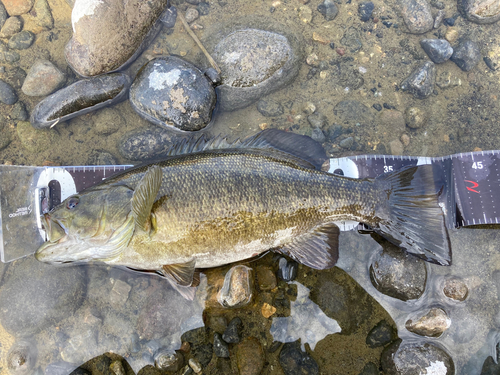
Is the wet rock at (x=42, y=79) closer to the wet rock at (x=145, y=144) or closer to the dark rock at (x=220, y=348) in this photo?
the wet rock at (x=145, y=144)

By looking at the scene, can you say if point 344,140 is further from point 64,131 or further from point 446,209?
point 64,131

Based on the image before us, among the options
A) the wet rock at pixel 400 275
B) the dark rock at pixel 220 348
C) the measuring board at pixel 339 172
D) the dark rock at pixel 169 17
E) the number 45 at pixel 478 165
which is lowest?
the dark rock at pixel 220 348

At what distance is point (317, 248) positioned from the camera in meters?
3.59

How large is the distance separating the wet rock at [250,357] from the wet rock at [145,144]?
2655 millimetres

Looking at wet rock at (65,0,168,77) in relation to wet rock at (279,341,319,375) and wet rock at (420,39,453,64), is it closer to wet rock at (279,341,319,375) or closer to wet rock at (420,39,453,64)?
wet rock at (420,39,453,64)

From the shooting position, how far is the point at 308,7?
455 centimetres

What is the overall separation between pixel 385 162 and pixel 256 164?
187 cm

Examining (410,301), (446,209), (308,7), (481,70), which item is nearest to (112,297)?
(410,301)

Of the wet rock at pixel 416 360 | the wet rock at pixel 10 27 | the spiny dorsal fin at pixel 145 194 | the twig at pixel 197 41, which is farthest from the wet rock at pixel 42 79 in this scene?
the wet rock at pixel 416 360

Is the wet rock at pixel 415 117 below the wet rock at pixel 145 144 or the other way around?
the other way around

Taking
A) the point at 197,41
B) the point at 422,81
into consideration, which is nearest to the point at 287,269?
the point at 422,81

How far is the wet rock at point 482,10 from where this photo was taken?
172 inches

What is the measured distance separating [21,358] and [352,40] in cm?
612

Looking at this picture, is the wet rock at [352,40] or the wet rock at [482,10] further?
the wet rock at [352,40]
